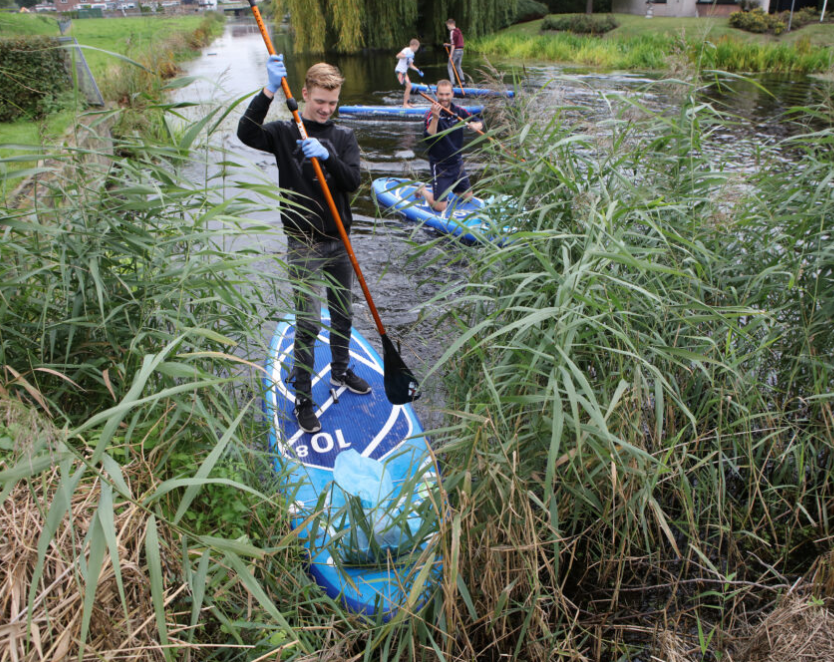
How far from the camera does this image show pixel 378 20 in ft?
61.1

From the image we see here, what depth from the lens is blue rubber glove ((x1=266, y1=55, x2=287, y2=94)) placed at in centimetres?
295

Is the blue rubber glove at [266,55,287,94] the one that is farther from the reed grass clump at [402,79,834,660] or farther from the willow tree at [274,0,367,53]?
the willow tree at [274,0,367,53]

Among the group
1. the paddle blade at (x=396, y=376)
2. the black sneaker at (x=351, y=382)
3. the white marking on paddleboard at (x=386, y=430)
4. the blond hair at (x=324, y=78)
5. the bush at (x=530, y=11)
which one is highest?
the bush at (x=530, y=11)

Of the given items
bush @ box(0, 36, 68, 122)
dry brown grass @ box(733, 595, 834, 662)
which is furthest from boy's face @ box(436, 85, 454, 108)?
dry brown grass @ box(733, 595, 834, 662)

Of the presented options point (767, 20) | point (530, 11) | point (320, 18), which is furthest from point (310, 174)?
point (530, 11)

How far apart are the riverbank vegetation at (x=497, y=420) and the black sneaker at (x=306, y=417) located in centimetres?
79

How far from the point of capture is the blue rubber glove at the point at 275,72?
295 cm

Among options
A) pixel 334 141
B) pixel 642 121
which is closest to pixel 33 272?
pixel 334 141

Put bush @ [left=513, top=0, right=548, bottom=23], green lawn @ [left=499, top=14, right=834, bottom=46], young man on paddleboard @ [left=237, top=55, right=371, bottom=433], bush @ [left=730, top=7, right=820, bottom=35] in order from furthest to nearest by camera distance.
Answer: bush @ [left=513, top=0, right=548, bottom=23] → bush @ [left=730, top=7, right=820, bottom=35] → green lawn @ [left=499, top=14, right=834, bottom=46] → young man on paddleboard @ [left=237, top=55, right=371, bottom=433]

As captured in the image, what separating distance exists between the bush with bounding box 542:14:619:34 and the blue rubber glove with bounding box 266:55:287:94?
21632 mm

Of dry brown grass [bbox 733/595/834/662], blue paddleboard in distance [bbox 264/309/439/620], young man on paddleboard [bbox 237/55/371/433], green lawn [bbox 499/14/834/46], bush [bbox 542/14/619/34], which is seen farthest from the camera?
bush [bbox 542/14/619/34]

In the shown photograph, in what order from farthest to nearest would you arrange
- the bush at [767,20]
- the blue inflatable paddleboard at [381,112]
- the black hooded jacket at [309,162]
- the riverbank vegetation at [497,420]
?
1. the bush at [767,20]
2. the blue inflatable paddleboard at [381,112]
3. the black hooded jacket at [309,162]
4. the riverbank vegetation at [497,420]

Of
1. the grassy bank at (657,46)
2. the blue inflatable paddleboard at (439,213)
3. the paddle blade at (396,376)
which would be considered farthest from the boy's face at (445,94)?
the grassy bank at (657,46)

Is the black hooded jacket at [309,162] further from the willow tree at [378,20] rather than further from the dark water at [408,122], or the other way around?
the willow tree at [378,20]
